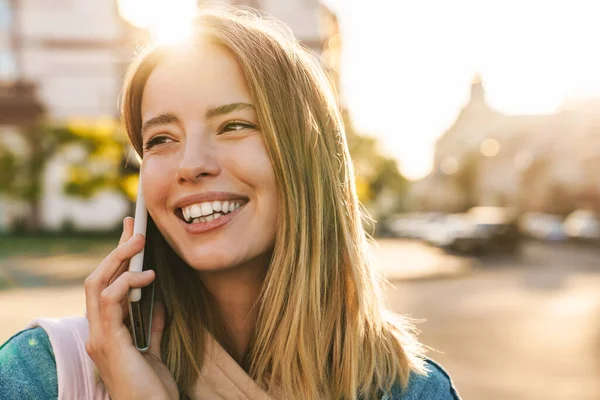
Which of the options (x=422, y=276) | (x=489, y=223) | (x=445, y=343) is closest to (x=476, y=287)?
(x=422, y=276)

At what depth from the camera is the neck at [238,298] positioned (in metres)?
1.79

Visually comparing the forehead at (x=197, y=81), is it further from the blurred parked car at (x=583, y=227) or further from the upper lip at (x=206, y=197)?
the blurred parked car at (x=583, y=227)

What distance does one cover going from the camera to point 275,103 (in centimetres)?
166

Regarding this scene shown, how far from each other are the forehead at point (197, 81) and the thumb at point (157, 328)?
0.53m

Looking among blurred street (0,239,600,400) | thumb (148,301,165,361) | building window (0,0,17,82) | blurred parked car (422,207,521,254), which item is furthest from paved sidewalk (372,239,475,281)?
building window (0,0,17,82)

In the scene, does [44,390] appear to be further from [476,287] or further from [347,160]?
[476,287]

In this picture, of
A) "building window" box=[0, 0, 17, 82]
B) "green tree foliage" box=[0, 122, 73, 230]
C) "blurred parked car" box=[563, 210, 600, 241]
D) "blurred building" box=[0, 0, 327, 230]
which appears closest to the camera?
"green tree foliage" box=[0, 122, 73, 230]

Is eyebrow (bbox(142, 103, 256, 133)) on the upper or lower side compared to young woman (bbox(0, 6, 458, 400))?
upper

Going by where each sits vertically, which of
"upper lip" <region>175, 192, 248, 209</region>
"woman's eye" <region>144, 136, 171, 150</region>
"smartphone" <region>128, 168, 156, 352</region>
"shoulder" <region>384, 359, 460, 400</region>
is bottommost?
"shoulder" <region>384, 359, 460, 400</region>

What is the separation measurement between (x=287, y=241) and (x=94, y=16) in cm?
3771

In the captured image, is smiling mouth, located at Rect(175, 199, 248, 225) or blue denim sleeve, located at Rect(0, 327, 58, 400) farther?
smiling mouth, located at Rect(175, 199, 248, 225)

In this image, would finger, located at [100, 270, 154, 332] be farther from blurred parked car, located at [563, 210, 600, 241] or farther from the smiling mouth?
blurred parked car, located at [563, 210, 600, 241]

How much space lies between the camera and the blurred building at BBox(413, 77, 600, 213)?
152 ft

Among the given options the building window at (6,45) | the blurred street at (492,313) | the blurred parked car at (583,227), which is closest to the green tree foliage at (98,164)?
the blurred street at (492,313)
